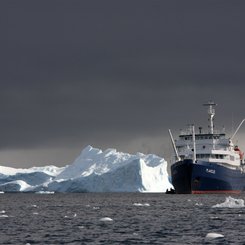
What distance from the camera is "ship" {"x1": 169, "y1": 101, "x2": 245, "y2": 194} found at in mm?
128375

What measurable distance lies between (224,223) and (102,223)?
8.50 metres

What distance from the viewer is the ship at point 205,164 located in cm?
12838

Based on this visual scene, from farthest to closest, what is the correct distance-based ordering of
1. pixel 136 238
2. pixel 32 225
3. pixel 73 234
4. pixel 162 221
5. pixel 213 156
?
pixel 213 156, pixel 162 221, pixel 32 225, pixel 73 234, pixel 136 238

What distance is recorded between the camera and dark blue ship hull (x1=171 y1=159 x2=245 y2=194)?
419 feet

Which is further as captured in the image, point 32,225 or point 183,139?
point 183,139

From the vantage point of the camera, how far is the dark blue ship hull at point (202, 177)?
127806 mm

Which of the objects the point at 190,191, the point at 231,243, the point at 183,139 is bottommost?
the point at 231,243

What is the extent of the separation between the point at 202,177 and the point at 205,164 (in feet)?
8.17

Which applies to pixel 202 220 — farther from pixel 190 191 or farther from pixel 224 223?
pixel 190 191

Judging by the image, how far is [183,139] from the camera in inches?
5482

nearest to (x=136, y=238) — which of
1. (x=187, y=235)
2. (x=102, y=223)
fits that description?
(x=187, y=235)

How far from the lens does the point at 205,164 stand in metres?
128

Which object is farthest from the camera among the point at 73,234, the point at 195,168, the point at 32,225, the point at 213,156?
the point at 213,156

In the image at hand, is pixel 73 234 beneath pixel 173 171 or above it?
beneath
